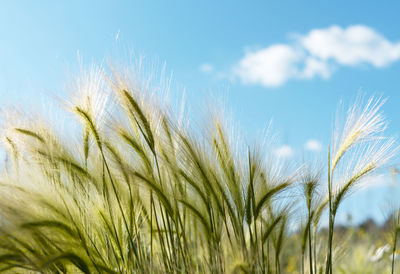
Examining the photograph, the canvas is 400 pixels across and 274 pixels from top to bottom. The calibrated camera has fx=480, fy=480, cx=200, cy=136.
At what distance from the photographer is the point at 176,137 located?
5.43 ft

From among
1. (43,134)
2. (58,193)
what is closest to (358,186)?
(58,193)

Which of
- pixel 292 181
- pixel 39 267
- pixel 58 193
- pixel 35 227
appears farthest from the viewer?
pixel 292 181

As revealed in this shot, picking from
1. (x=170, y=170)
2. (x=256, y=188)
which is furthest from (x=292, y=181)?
(x=170, y=170)

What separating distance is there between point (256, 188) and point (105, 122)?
0.58m

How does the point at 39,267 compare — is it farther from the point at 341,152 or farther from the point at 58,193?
the point at 341,152

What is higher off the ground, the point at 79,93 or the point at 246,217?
the point at 79,93

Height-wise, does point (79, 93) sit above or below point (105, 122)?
above

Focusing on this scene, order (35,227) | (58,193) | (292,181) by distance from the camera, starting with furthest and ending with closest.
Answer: (292,181), (58,193), (35,227)

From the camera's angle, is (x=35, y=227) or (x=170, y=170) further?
(x=170, y=170)

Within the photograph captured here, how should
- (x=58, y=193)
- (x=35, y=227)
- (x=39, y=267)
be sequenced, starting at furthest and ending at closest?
(x=58, y=193) → (x=35, y=227) → (x=39, y=267)

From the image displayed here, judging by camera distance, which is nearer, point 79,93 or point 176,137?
point 176,137

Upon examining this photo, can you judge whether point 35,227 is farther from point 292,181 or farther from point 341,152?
point 341,152

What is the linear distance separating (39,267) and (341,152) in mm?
1075

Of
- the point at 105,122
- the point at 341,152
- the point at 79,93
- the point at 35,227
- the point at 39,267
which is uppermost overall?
the point at 79,93
